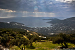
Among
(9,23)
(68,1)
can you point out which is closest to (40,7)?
(68,1)

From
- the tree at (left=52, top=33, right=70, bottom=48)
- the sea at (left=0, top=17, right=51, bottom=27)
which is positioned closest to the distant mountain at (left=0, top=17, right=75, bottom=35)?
the sea at (left=0, top=17, right=51, bottom=27)

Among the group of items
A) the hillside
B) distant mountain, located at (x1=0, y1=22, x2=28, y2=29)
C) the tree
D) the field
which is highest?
distant mountain, located at (x1=0, y1=22, x2=28, y2=29)

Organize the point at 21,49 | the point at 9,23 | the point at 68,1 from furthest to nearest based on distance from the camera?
1. the point at 9,23
2. the point at 68,1
3. the point at 21,49

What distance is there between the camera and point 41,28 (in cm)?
854

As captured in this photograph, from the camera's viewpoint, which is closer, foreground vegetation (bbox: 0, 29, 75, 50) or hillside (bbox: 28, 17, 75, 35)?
foreground vegetation (bbox: 0, 29, 75, 50)

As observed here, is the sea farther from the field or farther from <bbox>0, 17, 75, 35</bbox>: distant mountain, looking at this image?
the field

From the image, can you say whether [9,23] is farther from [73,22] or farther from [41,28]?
A: [73,22]

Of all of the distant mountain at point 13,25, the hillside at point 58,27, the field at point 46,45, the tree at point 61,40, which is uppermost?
the distant mountain at point 13,25

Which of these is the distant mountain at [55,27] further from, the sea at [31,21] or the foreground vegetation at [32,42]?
the foreground vegetation at [32,42]

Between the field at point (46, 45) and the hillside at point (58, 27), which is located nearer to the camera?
the field at point (46, 45)

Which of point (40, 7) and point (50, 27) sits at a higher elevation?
point (40, 7)

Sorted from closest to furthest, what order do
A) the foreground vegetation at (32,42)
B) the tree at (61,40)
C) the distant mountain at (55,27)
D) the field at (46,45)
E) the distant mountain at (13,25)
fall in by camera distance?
the foreground vegetation at (32,42) → the field at (46,45) → the tree at (61,40) → the distant mountain at (55,27) → the distant mountain at (13,25)

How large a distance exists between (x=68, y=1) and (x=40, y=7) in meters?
2.83

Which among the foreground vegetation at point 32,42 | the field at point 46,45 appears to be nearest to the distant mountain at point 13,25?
the foreground vegetation at point 32,42
